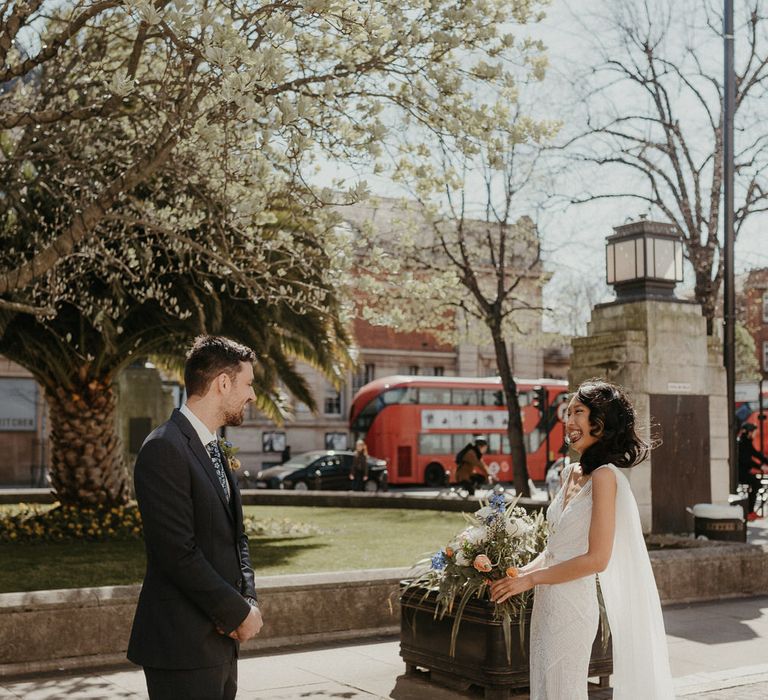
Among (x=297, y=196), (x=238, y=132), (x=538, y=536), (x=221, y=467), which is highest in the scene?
(x=238, y=132)

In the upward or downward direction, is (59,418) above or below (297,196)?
below

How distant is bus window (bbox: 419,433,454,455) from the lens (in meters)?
37.3

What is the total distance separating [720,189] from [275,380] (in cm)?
971

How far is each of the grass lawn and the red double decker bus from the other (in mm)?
19631

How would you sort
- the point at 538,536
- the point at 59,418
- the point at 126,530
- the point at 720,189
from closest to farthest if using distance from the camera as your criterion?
the point at 538,536
the point at 126,530
the point at 59,418
the point at 720,189

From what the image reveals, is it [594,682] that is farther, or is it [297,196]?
Answer: [297,196]

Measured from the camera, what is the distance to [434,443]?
37500 millimetres

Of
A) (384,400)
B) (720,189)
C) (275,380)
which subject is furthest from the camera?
(384,400)

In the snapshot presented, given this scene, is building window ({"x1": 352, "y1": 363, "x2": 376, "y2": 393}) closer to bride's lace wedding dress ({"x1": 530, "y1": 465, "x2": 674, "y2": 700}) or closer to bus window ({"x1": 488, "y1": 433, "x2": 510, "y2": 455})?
bus window ({"x1": 488, "y1": 433, "x2": 510, "y2": 455})

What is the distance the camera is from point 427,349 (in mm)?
54125

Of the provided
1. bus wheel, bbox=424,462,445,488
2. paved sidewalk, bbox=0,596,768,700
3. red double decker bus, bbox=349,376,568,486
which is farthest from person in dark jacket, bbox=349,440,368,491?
paved sidewalk, bbox=0,596,768,700

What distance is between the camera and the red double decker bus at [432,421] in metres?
A: 36.7

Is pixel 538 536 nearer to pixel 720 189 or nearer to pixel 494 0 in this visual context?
pixel 494 0

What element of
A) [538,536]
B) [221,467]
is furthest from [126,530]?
[221,467]
